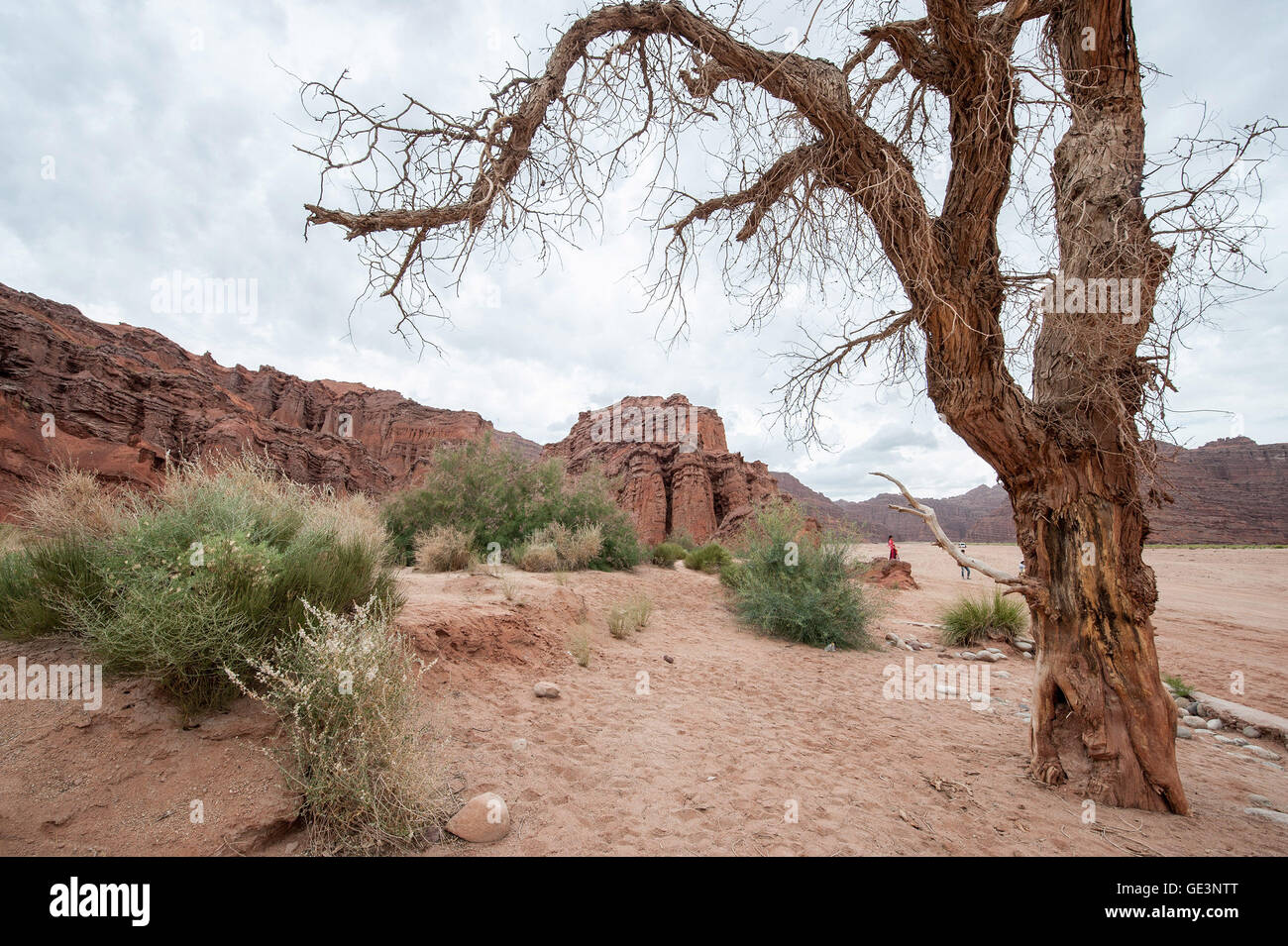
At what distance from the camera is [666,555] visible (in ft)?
62.9

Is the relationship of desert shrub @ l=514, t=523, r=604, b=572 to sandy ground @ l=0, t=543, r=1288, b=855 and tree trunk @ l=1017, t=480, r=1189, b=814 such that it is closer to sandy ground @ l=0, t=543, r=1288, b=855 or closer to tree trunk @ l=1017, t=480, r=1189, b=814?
sandy ground @ l=0, t=543, r=1288, b=855

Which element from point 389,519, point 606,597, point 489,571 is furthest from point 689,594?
point 389,519

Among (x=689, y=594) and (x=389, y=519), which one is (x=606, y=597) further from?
(x=389, y=519)

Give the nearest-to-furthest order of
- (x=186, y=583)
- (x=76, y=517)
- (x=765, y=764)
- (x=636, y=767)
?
(x=186, y=583), (x=636, y=767), (x=765, y=764), (x=76, y=517)

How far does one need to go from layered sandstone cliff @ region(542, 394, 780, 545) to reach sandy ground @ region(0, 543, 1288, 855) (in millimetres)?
20365

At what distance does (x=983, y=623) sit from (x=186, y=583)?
11.3 meters

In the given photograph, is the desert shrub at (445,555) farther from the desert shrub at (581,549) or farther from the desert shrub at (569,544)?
the desert shrub at (581,549)

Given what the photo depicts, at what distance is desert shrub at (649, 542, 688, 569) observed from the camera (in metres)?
18.3

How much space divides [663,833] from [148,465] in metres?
26.5

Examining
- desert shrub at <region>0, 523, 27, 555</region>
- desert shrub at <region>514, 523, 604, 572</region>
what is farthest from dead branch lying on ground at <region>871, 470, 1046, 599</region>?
desert shrub at <region>514, 523, 604, 572</region>

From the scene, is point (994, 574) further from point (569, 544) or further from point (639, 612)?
point (569, 544)

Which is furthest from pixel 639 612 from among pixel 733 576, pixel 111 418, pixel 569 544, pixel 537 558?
pixel 111 418

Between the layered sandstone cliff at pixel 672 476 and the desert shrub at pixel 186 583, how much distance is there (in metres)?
22.9

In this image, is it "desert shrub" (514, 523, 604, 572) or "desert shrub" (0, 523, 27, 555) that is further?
"desert shrub" (514, 523, 604, 572)
